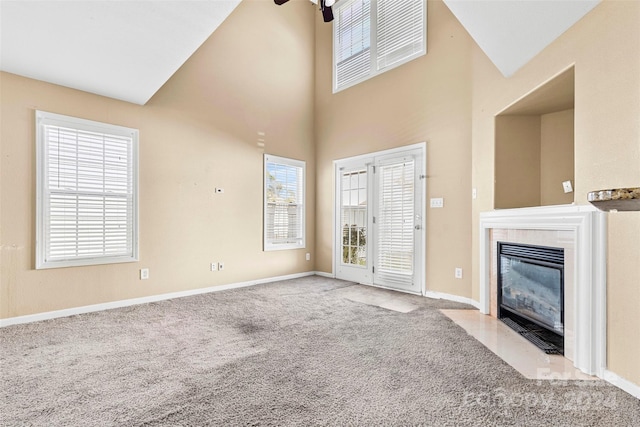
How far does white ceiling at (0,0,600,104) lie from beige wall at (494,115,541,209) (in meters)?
0.56

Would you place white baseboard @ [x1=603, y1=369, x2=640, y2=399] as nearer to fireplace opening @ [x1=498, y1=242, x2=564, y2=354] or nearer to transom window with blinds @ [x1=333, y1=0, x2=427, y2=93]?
fireplace opening @ [x1=498, y1=242, x2=564, y2=354]

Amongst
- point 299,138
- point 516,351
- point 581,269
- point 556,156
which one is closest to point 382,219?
point 299,138

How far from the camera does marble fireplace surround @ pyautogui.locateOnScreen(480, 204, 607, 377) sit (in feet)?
6.86

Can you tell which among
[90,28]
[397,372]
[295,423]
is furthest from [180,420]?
[90,28]

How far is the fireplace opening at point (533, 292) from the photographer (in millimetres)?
2572

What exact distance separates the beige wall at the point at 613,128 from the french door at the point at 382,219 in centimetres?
222

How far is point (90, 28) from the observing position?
108 inches

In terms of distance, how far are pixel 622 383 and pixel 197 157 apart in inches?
189

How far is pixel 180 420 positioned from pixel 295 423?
0.61 m

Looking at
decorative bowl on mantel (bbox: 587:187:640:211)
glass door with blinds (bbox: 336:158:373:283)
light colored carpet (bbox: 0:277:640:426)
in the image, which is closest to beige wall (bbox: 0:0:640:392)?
glass door with blinds (bbox: 336:158:373:283)

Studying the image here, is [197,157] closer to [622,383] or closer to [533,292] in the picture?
[533,292]

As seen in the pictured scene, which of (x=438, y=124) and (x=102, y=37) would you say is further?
(x=438, y=124)

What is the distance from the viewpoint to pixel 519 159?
335cm

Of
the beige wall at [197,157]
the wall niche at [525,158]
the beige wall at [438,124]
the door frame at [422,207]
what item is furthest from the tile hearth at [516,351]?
the beige wall at [197,157]
